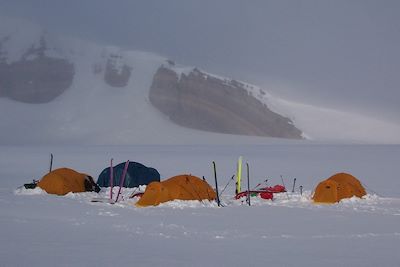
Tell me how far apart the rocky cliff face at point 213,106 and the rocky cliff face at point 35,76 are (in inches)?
903

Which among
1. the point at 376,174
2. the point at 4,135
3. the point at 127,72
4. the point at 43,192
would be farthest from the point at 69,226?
the point at 127,72

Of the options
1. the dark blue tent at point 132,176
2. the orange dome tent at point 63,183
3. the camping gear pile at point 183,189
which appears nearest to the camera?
the camping gear pile at point 183,189

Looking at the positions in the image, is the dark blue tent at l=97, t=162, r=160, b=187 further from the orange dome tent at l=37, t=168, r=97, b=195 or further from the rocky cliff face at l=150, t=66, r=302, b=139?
the rocky cliff face at l=150, t=66, r=302, b=139

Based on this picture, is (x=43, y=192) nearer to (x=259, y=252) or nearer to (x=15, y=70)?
(x=259, y=252)

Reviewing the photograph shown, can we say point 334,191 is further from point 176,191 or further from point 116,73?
point 116,73

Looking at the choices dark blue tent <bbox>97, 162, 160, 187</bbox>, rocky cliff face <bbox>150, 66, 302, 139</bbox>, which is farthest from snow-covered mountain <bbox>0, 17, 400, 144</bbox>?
dark blue tent <bbox>97, 162, 160, 187</bbox>

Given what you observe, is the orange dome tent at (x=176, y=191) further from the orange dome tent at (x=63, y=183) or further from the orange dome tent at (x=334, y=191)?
the orange dome tent at (x=63, y=183)

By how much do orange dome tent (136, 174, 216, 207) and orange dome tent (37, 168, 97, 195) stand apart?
3960 millimetres

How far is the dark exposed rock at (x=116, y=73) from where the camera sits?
151625 mm

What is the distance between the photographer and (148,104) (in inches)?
5630

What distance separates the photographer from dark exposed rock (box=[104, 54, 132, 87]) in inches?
5969

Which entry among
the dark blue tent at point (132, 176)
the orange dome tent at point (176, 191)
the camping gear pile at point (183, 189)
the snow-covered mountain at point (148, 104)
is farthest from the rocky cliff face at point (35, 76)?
the orange dome tent at point (176, 191)

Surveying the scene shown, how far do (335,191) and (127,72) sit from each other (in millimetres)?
137604

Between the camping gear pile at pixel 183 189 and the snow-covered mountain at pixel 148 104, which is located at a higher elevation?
the snow-covered mountain at pixel 148 104
